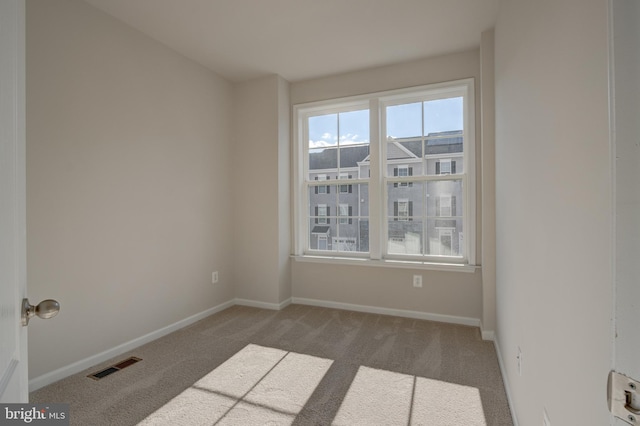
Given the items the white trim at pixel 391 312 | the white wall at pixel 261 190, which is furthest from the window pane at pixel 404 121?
the white trim at pixel 391 312

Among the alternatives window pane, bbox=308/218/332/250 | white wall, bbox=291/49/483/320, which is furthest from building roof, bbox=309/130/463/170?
window pane, bbox=308/218/332/250

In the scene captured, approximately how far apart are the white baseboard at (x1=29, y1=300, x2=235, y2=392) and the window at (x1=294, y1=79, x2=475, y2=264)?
4.80ft

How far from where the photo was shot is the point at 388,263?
356 cm

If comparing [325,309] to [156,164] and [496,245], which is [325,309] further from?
[156,164]

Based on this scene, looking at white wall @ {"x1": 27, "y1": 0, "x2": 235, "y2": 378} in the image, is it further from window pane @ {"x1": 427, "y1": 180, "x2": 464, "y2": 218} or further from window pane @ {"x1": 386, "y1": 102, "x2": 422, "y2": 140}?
window pane @ {"x1": 427, "y1": 180, "x2": 464, "y2": 218}

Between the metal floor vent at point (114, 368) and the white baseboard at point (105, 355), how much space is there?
0.14 meters

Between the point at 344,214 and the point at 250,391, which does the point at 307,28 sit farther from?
the point at 250,391

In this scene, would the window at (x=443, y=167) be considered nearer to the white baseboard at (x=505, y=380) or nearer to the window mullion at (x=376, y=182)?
the window mullion at (x=376, y=182)

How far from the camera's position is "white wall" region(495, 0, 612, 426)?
75cm

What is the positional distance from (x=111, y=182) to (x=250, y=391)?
76.5 inches

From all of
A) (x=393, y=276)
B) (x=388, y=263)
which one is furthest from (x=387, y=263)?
(x=393, y=276)

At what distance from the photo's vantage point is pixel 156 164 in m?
3.03

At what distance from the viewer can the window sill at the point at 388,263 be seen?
10.7 ft

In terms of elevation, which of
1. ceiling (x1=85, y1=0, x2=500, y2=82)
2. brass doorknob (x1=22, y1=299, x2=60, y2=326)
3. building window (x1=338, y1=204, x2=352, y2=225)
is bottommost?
brass doorknob (x1=22, y1=299, x2=60, y2=326)
